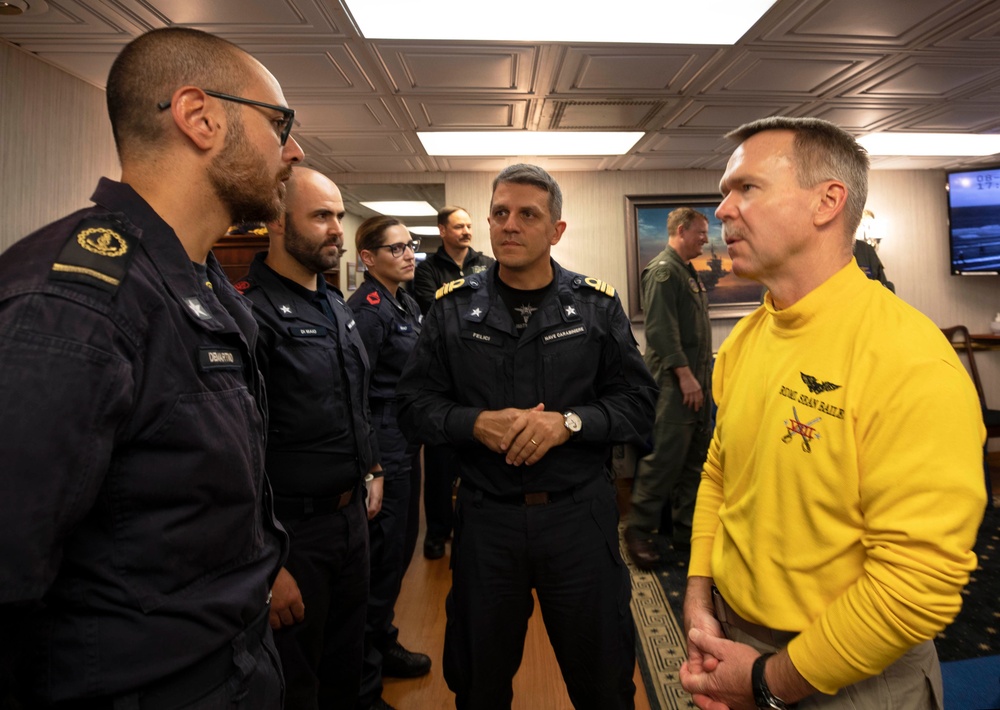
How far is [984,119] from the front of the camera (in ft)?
14.5

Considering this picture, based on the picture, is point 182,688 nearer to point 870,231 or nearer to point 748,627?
point 748,627

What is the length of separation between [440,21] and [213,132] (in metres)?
2.20

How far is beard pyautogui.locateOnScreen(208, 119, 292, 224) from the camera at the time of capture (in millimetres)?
1015

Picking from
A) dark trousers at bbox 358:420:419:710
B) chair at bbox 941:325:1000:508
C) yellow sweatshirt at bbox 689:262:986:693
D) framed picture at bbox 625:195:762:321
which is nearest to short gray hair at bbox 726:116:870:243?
yellow sweatshirt at bbox 689:262:986:693

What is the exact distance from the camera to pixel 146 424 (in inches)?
31.5

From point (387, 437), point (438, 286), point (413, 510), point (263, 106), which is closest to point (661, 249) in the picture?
point (438, 286)

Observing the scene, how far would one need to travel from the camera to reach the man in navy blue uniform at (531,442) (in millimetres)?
1580

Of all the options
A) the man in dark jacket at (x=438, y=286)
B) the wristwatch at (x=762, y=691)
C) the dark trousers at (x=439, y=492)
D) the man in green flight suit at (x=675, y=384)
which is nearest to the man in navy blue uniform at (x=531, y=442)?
the wristwatch at (x=762, y=691)

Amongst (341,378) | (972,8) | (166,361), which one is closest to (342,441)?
(341,378)

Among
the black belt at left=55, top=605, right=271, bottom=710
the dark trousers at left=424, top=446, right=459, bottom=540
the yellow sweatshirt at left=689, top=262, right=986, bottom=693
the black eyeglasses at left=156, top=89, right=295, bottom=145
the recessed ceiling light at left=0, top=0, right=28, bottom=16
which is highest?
the recessed ceiling light at left=0, top=0, right=28, bottom=16

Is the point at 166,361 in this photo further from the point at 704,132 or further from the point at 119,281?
the point at 704,132

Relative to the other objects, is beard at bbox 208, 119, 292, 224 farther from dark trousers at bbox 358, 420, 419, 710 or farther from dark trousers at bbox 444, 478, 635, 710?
dark trousers at bbox 358, 420, 419, 710

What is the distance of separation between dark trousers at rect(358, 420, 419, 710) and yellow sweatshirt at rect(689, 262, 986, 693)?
166cm

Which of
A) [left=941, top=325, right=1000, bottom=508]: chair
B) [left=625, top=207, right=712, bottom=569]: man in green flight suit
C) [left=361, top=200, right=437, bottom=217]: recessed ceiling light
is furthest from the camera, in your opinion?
[left=361, top=200, right=437, bottom=217]: recessed ceiling light
